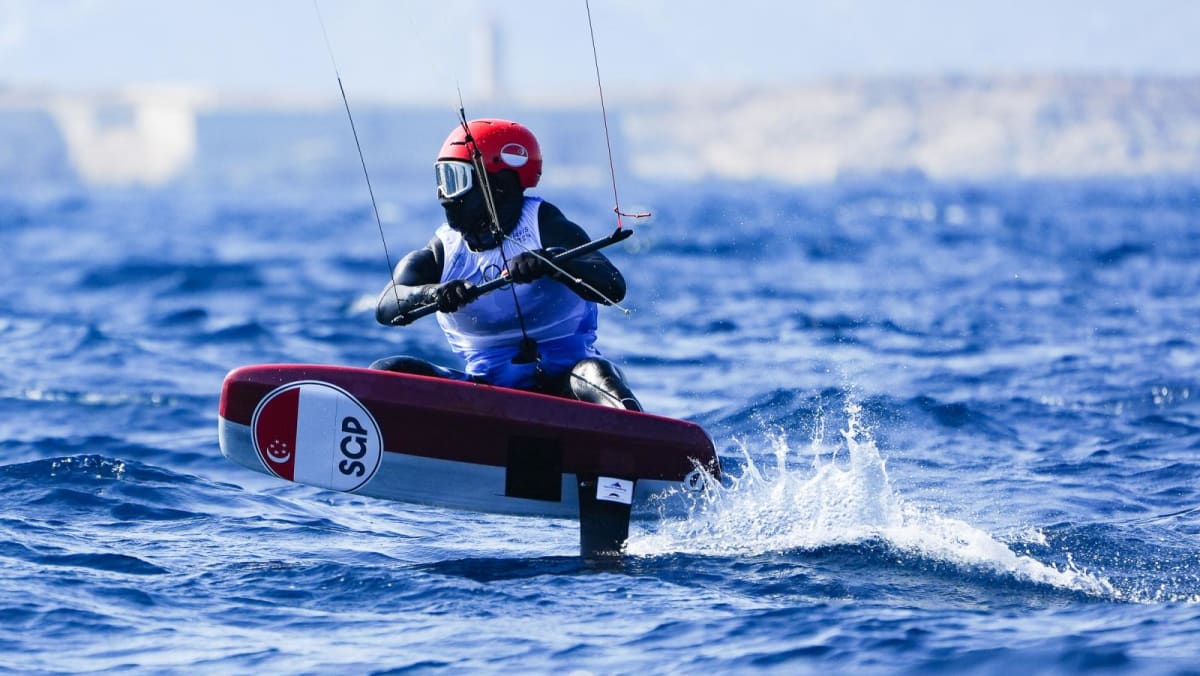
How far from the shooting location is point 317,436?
246 inches

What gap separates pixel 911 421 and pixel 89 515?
476 centimetres

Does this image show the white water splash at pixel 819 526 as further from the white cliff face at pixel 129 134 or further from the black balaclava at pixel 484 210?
the white cliff face at pixel 129 134

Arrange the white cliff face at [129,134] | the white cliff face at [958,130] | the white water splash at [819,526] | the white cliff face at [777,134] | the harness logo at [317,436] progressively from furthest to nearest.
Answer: the white cliff face at [129,134] < the white cliff face at [777,134] < the white cliff face at [958,130] < the harness logo at [317,436] < the white water splash at [819,526]

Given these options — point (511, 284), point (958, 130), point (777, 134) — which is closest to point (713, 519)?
point (511, 284)

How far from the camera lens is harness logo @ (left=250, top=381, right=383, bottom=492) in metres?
6.21

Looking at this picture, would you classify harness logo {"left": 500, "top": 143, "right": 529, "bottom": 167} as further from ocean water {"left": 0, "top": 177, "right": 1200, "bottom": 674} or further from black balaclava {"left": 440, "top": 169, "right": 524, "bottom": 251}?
ocean water {"left": 0, "top": 177, "right": 1200, "bottom": 674}

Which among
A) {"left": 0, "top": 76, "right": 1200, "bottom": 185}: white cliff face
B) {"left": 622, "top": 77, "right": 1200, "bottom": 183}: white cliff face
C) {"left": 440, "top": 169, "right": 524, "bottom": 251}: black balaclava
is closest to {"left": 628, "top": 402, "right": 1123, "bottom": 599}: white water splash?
{"left": 440, "top": 169, "right": 524, "bottom": 251}: black balaclava

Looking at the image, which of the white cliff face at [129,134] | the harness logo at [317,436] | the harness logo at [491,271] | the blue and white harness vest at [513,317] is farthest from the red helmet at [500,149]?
the white cliff face at [129,134]

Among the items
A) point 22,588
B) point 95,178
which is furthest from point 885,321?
point 95,178

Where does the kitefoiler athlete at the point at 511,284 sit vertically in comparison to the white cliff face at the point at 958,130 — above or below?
below

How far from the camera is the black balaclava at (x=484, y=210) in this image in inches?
253

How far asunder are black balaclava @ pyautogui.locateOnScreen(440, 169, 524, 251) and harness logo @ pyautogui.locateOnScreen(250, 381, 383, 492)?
829 mm

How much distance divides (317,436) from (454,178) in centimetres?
115

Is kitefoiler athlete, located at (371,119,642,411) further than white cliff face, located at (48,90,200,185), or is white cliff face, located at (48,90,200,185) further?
white cliff face, located at (48,90,200,185)
